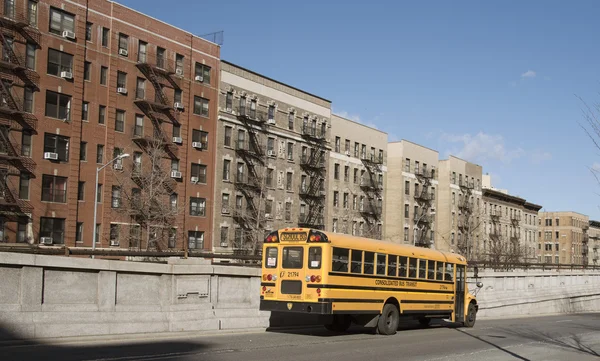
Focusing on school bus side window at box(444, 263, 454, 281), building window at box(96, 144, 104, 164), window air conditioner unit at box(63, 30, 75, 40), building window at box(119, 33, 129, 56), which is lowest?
school bus side window at box(444, 263, 454, 281)

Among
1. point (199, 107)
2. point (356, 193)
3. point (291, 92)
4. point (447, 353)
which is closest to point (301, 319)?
point (447, 353)

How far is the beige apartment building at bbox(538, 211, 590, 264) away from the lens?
146875mm

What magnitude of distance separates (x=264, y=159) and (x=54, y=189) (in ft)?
70.2

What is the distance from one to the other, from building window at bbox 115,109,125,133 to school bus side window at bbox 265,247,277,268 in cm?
3436

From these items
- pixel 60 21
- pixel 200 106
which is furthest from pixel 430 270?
pixel 200 106

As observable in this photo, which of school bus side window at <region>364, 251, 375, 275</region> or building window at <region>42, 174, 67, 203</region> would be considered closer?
school bus side window at <region>364, 251, 375, 275</region>

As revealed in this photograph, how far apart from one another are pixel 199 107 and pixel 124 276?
41892 mm

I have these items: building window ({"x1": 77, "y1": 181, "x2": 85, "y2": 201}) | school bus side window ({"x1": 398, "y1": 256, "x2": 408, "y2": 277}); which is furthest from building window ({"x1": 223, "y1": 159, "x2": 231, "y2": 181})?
school bus side window ({"x1": 398, "y1": 256, "x2": 408, "y2": 277})

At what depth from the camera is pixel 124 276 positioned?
1986 centimetres

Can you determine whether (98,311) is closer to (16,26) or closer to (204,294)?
(204,294)

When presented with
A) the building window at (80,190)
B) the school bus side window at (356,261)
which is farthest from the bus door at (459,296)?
the building window at (80,190)

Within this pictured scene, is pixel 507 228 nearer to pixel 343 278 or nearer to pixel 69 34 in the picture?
pixel 69 34

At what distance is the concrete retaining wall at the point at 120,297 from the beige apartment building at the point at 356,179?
167 feet

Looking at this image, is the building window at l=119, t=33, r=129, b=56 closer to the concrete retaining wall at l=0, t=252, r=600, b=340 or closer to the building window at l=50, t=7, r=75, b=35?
the building window at l=50, t=7, r=75, b=35
